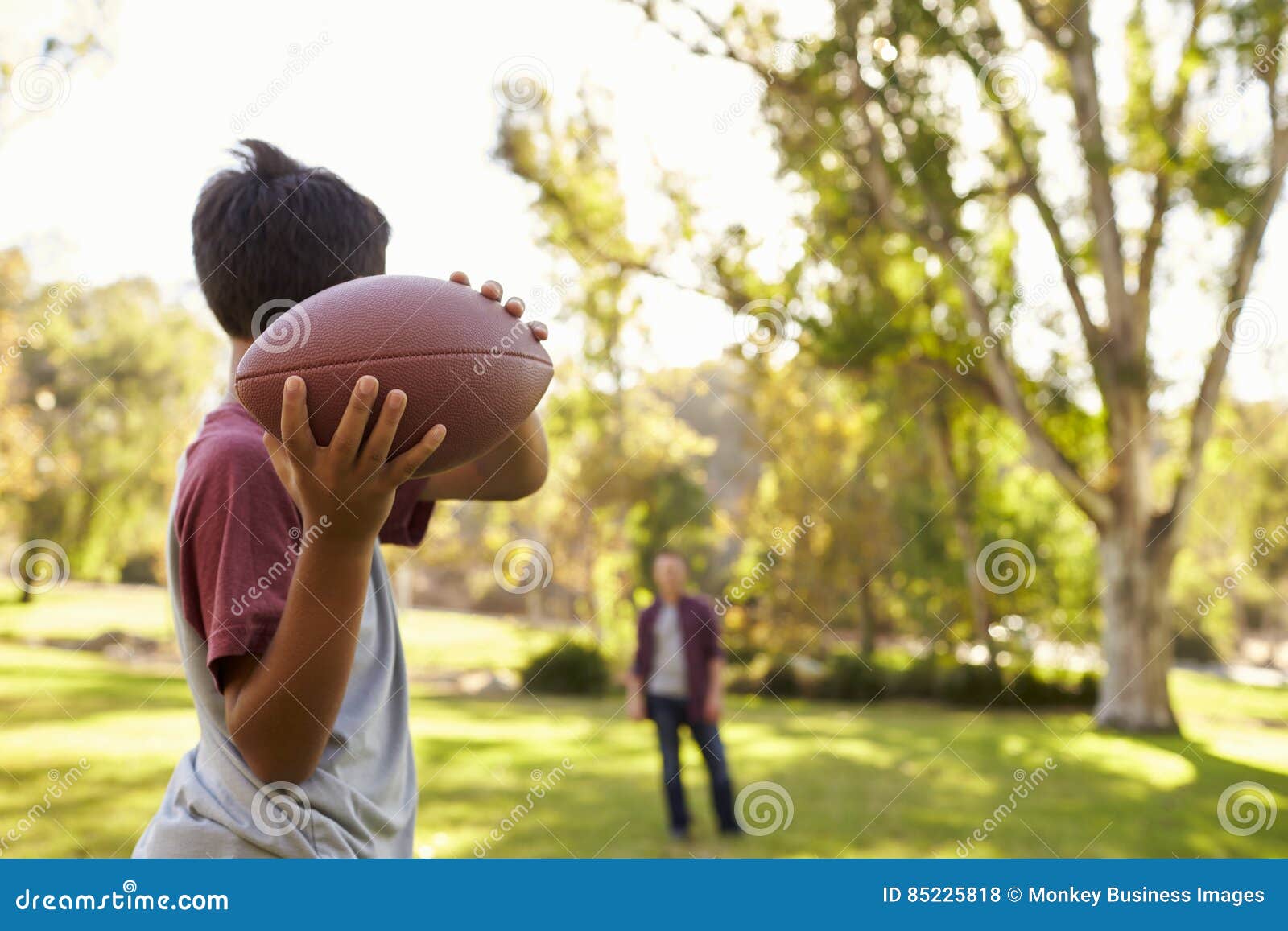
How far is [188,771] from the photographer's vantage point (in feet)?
4.81

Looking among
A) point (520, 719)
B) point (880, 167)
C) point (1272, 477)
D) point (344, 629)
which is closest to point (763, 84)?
point (880, 167)

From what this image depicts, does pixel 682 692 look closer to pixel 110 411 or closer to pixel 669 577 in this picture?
pixel 669 577

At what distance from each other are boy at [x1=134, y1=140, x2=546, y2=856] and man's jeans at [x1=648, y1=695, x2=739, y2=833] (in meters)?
5.51

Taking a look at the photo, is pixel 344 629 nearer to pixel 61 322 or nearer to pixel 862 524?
pixel 862 524

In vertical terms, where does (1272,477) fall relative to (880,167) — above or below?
below

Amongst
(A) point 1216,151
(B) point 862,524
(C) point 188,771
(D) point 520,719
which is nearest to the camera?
(C) point 188,771

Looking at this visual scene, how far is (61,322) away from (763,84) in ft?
55.2

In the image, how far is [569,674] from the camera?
18.2 meters

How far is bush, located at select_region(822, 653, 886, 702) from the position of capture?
59.5ft
